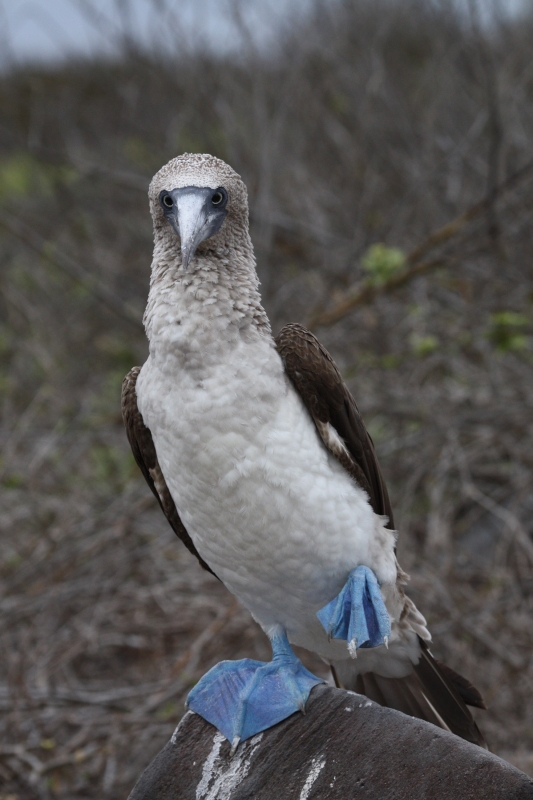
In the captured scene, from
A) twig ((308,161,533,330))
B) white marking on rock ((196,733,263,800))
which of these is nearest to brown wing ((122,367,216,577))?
white marking on rock ((196,733,263,800))

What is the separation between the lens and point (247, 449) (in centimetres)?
229

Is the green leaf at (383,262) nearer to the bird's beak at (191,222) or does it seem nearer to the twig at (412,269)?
the twig at (412,269)

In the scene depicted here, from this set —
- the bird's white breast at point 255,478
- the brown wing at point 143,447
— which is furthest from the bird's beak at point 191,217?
the brown wing at point 143,447

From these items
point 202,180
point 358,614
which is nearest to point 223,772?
point 358,614

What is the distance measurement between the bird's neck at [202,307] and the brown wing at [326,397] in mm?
85

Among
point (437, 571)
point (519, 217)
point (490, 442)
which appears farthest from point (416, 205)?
point (437, 571)

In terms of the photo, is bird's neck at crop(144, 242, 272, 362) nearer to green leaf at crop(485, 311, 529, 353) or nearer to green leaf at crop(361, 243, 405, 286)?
green leaf at crop(361, 243, 405, 286)

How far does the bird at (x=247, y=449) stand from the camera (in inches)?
90.1

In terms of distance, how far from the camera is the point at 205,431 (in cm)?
228

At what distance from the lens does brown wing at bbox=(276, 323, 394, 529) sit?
2404 millimetres

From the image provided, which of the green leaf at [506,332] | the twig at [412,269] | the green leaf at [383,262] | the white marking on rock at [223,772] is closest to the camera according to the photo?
the white marking on rock at [223,772]

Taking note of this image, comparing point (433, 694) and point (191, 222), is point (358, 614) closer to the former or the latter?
point (433, 694)

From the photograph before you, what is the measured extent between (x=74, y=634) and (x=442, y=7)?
478cm

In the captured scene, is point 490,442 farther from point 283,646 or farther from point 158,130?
point 158,130
